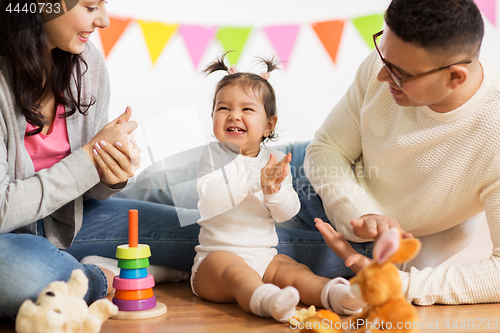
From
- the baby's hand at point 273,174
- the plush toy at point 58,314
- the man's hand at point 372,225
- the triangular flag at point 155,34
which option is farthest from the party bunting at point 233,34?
the plush toy at point 58,314

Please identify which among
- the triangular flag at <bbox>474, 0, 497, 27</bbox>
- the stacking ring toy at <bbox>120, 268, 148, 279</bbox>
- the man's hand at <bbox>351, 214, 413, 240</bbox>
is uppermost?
the triangular flag at <bbox>474, 0, 497, 27</bbox>

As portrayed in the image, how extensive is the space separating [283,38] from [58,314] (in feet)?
7.64

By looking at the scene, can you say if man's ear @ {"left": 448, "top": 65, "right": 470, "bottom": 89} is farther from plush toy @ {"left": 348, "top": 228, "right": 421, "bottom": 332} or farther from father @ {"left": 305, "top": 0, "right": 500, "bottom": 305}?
plush toy @ {"left": 348, "top": 228, "right": 421, "bottom": 332}

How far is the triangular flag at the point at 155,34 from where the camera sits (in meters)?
2.52

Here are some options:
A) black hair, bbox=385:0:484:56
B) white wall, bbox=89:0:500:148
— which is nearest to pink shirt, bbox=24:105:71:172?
black hair, bbox=385:0:484:56

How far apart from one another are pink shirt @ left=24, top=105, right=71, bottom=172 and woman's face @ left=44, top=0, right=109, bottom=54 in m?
0.17

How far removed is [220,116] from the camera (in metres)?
1.20

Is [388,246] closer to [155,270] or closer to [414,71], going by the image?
[414,71]

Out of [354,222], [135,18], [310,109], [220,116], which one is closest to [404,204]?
[354,222]

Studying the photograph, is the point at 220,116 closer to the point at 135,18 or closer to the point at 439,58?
the point at 439,58

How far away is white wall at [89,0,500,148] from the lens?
2559 mm

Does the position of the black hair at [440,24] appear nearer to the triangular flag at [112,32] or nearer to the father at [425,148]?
the father at [425,148]

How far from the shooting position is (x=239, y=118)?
1185mm

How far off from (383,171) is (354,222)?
28 centimetres
